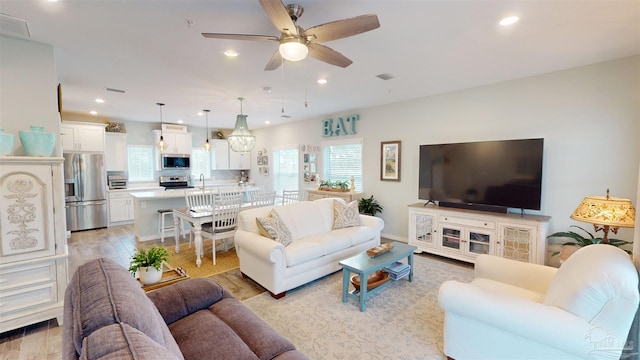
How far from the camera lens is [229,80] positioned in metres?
3.75

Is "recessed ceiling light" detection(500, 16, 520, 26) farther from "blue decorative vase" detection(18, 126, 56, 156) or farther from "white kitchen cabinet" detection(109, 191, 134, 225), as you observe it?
"white kitchen cabinet" detection(109, 191, 134, 225)

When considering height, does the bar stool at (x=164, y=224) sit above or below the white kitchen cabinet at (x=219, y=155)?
below

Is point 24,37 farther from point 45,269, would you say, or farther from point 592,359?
point 592,359

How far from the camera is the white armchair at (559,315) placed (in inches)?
54.4

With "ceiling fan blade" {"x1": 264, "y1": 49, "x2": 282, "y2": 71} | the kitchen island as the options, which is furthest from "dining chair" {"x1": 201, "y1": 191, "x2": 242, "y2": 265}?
"ceiling fan blade" {"x1": 264, "y1": 49, "x2": 282, "y2": 71}

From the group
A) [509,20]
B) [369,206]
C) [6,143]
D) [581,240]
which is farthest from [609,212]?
[6,143]

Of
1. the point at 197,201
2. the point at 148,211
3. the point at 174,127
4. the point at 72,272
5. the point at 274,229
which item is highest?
the point at 174,127

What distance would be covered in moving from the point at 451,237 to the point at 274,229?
2.67 metres

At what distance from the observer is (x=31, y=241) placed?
2.44 m

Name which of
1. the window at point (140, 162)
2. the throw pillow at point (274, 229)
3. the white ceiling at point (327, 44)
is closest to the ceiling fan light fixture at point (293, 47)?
the white ceiling at point (327, 44)

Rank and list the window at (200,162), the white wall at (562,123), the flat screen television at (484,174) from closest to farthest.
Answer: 1. the white wall at (562,123)
2. the flat screen television at (484,174)
3. the window at (200,162)

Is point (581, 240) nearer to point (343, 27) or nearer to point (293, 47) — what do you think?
point (343, 27)

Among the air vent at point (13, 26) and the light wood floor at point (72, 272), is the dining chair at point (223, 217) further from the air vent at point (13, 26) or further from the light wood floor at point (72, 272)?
the air vent at point (13, 26)

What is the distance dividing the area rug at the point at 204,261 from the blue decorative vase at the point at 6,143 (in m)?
2.20
